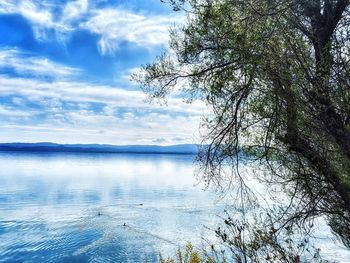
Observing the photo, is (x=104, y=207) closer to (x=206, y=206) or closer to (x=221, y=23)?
(x=206, y=206)

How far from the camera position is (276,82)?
590 centimetres

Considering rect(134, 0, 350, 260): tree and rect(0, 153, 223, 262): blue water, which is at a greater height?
rect(134, 0, 350, 260): tree

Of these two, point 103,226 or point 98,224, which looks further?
point 98,224

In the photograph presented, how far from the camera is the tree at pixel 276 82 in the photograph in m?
5.65

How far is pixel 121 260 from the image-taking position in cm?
1984

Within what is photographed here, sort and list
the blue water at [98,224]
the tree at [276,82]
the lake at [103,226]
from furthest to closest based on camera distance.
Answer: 1. the blue water at [98,224]
2. the lake at [103,226]
3. the tree at [276,82]

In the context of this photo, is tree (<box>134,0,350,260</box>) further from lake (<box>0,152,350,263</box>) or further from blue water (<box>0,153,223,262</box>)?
blue water (<box>0,153,223,262</box>)

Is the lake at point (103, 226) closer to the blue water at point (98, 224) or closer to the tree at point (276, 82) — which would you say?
the blue water at point (98, 224)

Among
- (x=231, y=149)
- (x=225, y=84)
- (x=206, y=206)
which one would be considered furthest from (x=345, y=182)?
(x=206, y=206)

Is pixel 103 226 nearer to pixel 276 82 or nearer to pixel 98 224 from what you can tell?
pixel 98 224

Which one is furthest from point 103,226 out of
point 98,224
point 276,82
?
point 276,82

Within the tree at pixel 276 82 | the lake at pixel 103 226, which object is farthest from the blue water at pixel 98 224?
the tree at pixel 276 82

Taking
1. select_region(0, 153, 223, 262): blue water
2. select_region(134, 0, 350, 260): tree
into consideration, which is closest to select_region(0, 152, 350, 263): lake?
select_region(0, 153, 223, 262): blue water

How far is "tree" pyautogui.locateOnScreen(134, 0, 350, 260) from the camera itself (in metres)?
5.65
